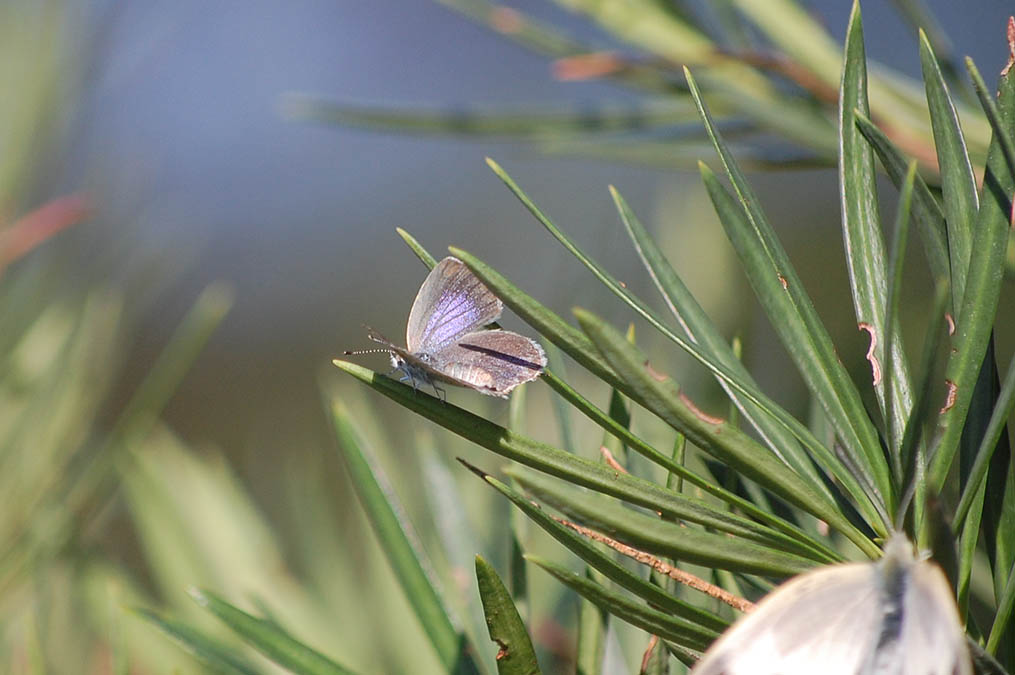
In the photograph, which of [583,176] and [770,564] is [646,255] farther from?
[583,176]

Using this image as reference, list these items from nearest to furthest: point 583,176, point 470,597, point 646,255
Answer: point 646,255
point 470,597
point 583,176

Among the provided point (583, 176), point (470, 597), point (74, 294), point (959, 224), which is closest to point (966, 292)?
point (959, 224)

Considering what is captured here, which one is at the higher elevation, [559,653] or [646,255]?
[646,255]

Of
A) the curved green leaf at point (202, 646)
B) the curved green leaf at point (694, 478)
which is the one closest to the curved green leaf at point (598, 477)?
the curved green leaf at point (694, 478)

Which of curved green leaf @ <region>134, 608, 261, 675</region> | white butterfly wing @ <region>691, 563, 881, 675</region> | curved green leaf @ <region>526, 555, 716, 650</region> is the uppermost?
white butterfly wing @ <region>691, 563, 881, 675</region>

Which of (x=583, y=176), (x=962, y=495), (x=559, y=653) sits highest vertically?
(x=583, y=176)

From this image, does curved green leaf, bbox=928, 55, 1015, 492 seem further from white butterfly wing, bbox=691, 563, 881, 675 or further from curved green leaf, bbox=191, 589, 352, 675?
curved green leaf, bbox=191, 589, 352, 675

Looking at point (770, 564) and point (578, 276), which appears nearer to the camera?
point (770, 564)

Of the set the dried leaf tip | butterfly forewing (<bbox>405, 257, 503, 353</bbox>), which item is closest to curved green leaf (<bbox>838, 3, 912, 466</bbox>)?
the dried leaf tip
